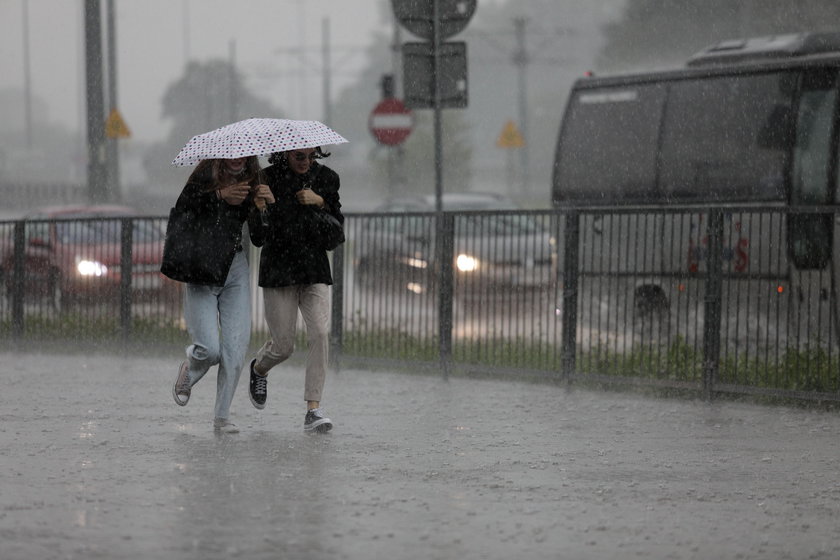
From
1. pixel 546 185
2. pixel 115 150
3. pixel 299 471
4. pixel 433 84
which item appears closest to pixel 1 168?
pixel 546 185

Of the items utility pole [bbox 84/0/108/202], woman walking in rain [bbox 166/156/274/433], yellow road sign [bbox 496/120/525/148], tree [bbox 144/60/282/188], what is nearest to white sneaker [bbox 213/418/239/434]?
woman walking in rain [bbox 166/156/274/433]

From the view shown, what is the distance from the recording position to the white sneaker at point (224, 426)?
9305mm

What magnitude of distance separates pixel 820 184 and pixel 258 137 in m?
7.07

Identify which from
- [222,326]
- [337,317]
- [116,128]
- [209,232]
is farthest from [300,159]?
[116,128]

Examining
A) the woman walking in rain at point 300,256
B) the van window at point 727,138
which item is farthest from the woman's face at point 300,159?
the van window at point 727,138

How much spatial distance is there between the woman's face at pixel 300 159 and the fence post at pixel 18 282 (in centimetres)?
684

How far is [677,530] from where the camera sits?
21.6 feet

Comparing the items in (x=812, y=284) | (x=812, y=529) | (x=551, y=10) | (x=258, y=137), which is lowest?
(x=812, y=529)

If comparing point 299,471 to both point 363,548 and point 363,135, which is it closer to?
point 363,548

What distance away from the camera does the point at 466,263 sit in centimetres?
1270

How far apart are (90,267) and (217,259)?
20.3 ft

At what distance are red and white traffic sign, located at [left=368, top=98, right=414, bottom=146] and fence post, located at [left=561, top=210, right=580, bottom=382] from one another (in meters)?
11.7

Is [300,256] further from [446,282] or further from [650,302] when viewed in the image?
[446,282]

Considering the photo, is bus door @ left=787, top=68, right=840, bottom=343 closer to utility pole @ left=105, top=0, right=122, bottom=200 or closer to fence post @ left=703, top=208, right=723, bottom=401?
fence post @ left=703, top=208, right=723, bottom=401
